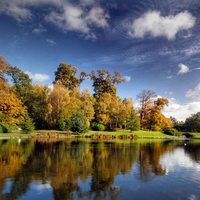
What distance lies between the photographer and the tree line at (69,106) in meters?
47.8

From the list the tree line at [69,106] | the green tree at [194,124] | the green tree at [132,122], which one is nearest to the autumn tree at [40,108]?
the tree line at [69,106]

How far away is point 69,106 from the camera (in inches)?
2066

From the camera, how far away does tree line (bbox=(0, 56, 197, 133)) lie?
47.8 m

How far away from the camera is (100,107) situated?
192 feet

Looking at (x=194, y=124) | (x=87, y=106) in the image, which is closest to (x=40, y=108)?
(x=87, y=106)

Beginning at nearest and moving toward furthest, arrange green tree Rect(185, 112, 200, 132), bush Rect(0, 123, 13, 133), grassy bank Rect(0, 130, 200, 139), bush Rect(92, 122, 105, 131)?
1. grassy bank Rect(0, 130, 200, 139)
2. bush Rect(0, 123, 13, 133)
3. bush Rect(92, 122, 105, 131)
4. green tree Rect(185, 112, 200, 132)

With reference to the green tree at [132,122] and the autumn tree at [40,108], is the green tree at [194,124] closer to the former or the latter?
the green tree at [132,122]

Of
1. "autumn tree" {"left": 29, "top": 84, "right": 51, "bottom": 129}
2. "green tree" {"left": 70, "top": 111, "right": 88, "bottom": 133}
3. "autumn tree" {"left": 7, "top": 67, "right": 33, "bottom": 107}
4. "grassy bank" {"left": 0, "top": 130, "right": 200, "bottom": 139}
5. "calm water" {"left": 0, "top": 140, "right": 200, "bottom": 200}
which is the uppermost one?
"autumn tree" {"left": 7, "top": 67, "right": 33, "bottom": 107}

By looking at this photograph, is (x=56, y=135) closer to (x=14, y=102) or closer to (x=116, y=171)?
(x=14, y=102)

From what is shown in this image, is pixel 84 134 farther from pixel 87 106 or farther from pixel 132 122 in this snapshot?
pixel 132 122

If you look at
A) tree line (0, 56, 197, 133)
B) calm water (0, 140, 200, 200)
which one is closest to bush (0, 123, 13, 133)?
tree line (0, 56, 197, 133)

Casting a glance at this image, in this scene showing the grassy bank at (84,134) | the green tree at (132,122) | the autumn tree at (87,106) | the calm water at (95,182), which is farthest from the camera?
the green tree at (132,122)

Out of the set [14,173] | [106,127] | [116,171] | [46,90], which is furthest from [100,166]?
[106,127]

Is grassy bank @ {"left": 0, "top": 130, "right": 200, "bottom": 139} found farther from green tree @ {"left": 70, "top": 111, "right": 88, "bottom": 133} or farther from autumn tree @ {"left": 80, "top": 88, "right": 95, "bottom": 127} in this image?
autumn tree @ {"left": 80, "top": 88, "right": 95, "bottom": 127}
